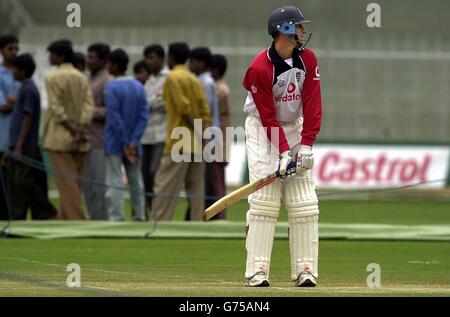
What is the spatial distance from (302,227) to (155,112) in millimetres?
9068

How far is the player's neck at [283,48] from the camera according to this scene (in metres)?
10.8

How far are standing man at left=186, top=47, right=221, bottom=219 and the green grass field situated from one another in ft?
9.74

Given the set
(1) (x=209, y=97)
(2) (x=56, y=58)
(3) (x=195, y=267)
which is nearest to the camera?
(3) (x=195, y=267)

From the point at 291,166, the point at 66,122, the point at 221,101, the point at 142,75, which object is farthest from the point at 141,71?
the point at 291,166

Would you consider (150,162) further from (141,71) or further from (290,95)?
(290,95)

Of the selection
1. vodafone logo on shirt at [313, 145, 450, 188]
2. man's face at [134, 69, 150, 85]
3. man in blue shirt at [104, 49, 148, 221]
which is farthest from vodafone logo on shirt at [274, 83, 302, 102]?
vodafone logo on shirt at [313, 145, 450, 188]

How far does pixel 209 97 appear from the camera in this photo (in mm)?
19125

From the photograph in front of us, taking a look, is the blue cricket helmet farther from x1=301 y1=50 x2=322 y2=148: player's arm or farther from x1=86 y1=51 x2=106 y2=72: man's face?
x1=86 y1=51 x2=106 y2=72: man's face

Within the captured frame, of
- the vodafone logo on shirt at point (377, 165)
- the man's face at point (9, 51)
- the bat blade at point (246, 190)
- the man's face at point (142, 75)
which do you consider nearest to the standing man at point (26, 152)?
the man's face at point (9, 51)

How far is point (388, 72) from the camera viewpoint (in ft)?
99.3

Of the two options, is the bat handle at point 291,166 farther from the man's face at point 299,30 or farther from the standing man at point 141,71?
the standing man at point 141,71

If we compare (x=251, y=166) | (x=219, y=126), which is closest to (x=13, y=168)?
(x=219, y=126)
